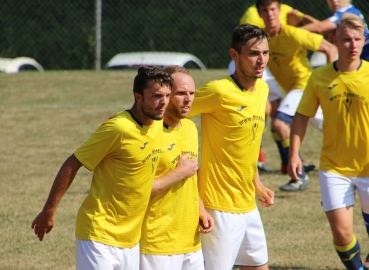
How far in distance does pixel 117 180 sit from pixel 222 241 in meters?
0.91

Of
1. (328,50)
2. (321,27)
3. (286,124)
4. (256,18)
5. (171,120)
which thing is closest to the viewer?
(171,120)

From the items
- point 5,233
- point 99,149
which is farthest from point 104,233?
point 5,233

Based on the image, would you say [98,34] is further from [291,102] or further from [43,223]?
[43,223]

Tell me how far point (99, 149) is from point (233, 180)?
1093mm

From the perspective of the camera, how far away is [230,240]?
470 centimetres

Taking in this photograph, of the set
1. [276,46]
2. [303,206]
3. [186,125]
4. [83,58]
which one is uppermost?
[186,125]

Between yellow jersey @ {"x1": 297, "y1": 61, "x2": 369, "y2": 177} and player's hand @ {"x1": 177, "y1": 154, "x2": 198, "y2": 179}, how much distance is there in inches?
65.0

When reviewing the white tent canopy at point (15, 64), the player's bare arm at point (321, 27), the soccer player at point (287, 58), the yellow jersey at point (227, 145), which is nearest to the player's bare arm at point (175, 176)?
the yellow jersey at point (227, 145)

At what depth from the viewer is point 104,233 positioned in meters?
4.10

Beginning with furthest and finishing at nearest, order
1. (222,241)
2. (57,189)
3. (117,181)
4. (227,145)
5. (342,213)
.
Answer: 1. (342,213)
2. (227,145)
3. (222,241)
4. (117,181)
5. (57,189)

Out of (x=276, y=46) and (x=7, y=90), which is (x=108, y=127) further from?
(x=7, y=90)

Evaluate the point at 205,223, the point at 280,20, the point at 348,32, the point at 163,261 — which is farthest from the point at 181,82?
the point at 280,20

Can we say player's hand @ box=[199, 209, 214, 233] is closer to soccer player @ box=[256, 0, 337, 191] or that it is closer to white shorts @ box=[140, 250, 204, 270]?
white shorts @ box=[140, 250, 204, 270]

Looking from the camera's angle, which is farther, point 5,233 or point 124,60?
point 124,60
